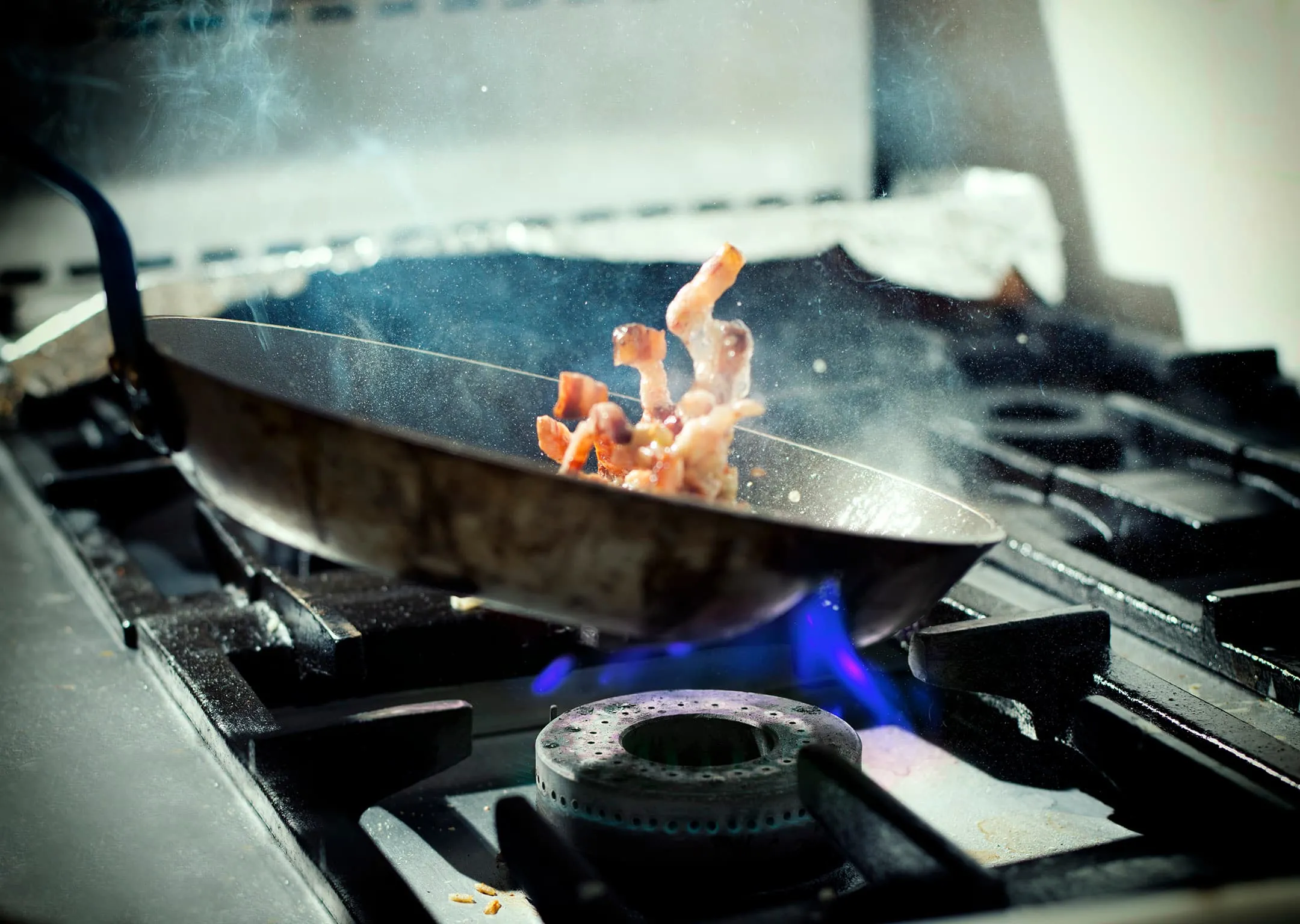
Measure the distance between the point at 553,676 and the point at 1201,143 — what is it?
1.30 m

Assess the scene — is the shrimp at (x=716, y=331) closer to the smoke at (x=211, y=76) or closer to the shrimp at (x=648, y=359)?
the shrimp at (x=648, y=359)

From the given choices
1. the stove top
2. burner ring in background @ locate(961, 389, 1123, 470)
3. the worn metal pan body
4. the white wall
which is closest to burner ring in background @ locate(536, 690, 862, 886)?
the stove top

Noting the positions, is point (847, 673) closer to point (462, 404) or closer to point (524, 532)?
point (462, 404)

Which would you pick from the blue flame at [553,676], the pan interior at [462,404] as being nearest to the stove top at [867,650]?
the blue flame at [553,676]

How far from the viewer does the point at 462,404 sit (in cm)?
103

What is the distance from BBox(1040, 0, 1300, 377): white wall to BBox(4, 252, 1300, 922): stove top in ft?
0.46

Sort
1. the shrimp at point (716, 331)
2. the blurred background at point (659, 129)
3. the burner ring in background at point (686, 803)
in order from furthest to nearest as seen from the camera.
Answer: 1. the blurred background at point (659, 129)
2. the shrimp at point (716, 331)
3. the burner ring in background at point (686, 803)

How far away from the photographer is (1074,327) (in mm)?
1812

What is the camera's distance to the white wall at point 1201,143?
165cm

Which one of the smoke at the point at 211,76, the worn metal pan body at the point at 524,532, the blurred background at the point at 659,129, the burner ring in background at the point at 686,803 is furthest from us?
the blurred background at the point at 659,129

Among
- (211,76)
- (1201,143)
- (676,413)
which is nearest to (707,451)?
(676,413)

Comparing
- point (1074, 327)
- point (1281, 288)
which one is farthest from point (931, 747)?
point (1281, 288)

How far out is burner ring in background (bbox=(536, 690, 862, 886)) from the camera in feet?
2.35

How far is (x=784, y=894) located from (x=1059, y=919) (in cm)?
28
